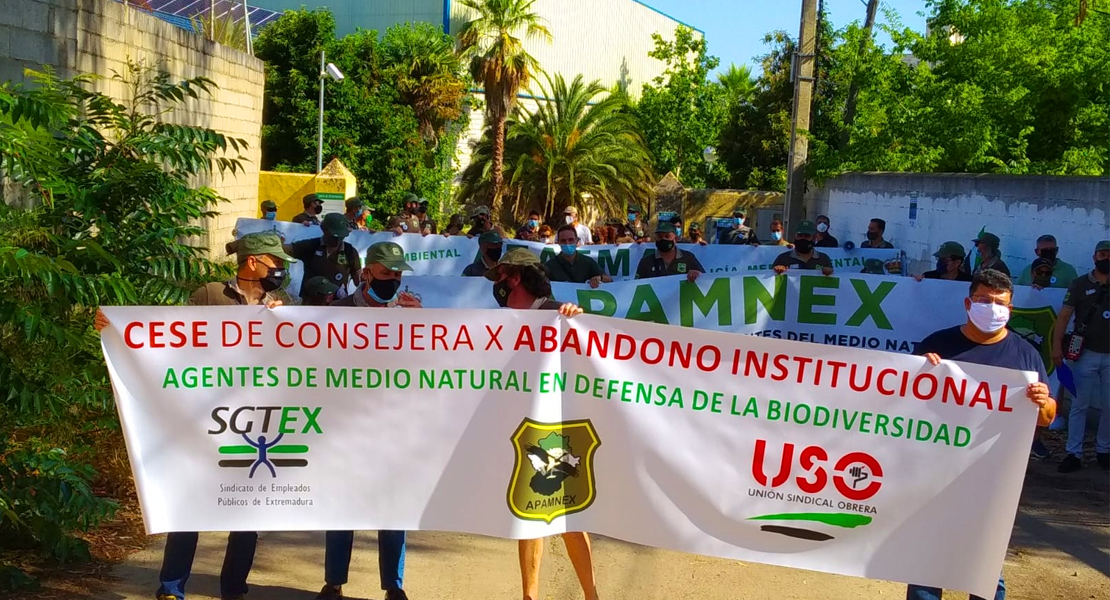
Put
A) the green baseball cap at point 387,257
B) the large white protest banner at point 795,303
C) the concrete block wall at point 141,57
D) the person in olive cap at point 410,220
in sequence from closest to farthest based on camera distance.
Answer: the green baseball cap at point 387,257 → the large white protest banner at point 795,303 → the concrete block wall at point 141,57 → the person in olive cap at point 410,220

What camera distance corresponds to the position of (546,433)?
496cm

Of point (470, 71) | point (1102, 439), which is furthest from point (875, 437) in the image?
point (470, 71)

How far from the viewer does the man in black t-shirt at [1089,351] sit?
29.6 feet

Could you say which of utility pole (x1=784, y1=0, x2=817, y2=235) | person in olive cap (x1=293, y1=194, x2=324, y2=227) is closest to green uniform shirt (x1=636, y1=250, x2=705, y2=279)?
person in olive cap (x1=293, y1=194, x2=324, y2=227)

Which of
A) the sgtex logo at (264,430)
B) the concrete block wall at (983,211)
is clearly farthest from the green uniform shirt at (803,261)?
the sgtex logo at (264,430)

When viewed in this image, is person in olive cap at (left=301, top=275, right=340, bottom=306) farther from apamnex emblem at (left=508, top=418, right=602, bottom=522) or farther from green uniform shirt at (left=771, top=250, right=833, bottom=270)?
green uniform shirt at (left=771, top=250, right=833, bottom=270)

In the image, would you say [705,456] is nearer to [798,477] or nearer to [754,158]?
[798,477]

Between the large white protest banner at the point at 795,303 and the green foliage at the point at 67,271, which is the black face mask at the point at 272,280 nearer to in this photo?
the green foliage at the point at 67,271

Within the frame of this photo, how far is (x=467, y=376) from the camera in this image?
4.99 m

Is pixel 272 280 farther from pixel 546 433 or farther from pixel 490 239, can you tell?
pixel 490 239

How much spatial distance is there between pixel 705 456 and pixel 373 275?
2.04 m

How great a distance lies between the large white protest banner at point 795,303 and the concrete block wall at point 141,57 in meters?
2.25

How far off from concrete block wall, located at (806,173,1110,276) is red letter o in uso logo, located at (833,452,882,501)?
7090 mm

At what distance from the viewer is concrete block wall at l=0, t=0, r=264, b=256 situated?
9281 millimetres
